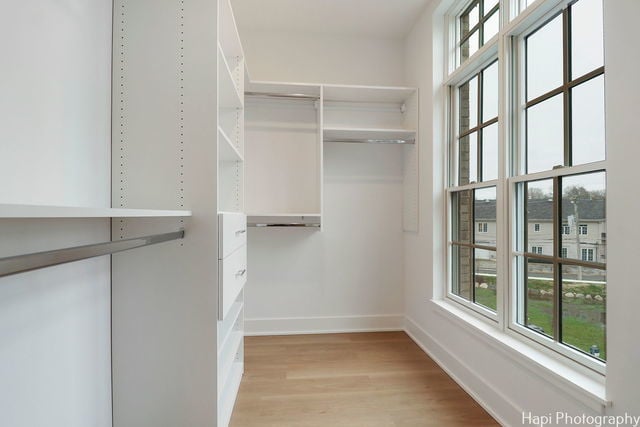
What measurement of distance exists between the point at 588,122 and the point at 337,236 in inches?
77.6

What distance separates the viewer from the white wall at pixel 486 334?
3.46 feet

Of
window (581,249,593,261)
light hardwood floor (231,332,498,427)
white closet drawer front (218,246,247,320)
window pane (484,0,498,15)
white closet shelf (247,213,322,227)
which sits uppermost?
window pane (484,0,498,15)

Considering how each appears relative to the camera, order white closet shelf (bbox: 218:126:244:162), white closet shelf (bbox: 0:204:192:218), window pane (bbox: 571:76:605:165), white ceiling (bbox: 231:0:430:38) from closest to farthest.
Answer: white closet shelf (bbox: 0:204:192:218) → window pane (bbox: 571:76:605:165) → white closet shelf (bbox: 218:126:244:162) → white ceiling (bbox: 231:0:430:38)

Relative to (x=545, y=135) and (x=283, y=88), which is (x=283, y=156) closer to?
(x=283, y=88)

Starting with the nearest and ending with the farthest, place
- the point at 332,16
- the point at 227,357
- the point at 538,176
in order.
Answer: the point at 538,176 → the point at 227,357 → the point at 332,16

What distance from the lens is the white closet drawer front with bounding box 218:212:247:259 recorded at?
137 centimetres

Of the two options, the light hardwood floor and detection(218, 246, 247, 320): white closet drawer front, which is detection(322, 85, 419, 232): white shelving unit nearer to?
the light hardwood floor

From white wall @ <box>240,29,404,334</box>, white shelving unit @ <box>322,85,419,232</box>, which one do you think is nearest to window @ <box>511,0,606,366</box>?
white shelving unit @ <box>322,85,419,232</box>

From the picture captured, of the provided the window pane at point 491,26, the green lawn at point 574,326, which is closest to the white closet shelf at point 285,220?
the green lawn at point 574,326

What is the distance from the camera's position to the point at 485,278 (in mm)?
1998

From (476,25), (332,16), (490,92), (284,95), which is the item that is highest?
(332,16)

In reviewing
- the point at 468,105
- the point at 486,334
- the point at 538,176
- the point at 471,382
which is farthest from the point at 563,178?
the point at 471,382

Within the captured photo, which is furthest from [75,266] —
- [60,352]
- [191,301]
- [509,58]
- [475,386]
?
[509,58]

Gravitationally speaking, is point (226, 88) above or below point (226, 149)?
above
